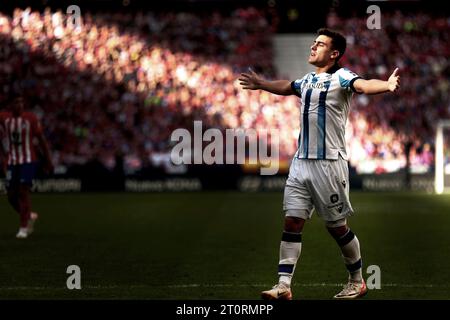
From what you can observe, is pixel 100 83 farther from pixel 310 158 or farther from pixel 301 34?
pixel 310 158

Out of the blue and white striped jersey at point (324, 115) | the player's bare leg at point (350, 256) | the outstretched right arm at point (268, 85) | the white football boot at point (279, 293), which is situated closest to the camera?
the white football boot at point (279, 293)

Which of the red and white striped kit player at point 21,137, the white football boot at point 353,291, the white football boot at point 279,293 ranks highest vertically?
the red and white striped kit player at point 21,137

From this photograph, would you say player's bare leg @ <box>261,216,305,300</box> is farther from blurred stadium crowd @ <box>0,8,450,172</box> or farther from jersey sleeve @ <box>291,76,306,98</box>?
blurred stadium crowd @ <box>0,8,450,172</box>

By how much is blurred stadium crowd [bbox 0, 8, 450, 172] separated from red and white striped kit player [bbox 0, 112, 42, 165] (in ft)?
41.3

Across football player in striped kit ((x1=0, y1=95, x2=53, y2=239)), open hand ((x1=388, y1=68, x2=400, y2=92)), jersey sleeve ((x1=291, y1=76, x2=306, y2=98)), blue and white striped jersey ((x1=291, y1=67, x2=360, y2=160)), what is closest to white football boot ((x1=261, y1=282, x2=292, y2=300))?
blue and white striped jersey ((x1=291, y1=67, x2=360, y2=160))

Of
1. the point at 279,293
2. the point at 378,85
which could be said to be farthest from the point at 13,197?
the point at 378,85

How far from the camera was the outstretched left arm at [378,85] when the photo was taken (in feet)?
19.3

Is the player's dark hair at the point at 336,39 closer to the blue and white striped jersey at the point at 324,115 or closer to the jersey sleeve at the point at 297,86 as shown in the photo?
the blue and white striped jersey at the point at 324,115

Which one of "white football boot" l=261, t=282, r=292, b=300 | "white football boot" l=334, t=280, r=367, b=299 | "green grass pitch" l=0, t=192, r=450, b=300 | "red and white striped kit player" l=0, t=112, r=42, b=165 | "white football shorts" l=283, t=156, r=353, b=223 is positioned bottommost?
"green grass pitch" l=0, t=192, r=450, b=300

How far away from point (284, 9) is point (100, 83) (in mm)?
5738

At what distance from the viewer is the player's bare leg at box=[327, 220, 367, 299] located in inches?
260

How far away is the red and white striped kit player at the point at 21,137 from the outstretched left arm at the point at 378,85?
6.33 metres

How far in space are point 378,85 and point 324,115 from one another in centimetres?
53

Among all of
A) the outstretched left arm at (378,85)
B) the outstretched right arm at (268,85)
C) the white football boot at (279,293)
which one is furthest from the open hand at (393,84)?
the white football boot at (279,293)
